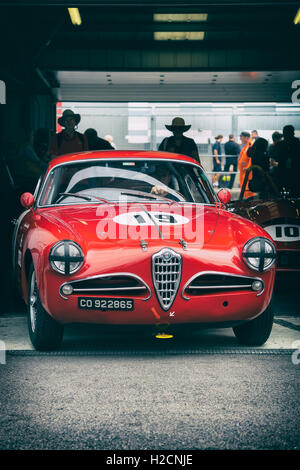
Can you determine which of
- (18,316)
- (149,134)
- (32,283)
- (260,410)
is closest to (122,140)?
(149,134)

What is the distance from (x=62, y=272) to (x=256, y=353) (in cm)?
146

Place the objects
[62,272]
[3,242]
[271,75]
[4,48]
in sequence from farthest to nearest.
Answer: [271,75] → [4,48] → [3,242] → [62,272]

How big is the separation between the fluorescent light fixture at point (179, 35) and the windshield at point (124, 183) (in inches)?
416

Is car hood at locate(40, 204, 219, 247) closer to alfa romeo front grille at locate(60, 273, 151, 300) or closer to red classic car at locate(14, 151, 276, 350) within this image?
red classic car at locate(14, 151, 276, 350)

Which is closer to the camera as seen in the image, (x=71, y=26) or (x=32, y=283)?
(x=32, y=283)

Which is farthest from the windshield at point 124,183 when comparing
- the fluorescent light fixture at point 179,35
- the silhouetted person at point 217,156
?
the silhouetted person at point 217,156

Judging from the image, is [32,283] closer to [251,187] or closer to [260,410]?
[260,410]

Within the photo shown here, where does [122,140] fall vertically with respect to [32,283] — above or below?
above

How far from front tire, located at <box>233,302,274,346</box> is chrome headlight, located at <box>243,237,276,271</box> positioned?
0.36m

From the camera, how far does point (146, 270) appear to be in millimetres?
4715

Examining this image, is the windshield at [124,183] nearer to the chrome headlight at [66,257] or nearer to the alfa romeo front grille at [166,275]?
the chrome headlight at [66,257]

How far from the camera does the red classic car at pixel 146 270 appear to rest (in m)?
4.73

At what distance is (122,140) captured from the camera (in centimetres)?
1880

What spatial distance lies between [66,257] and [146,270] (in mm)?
516
